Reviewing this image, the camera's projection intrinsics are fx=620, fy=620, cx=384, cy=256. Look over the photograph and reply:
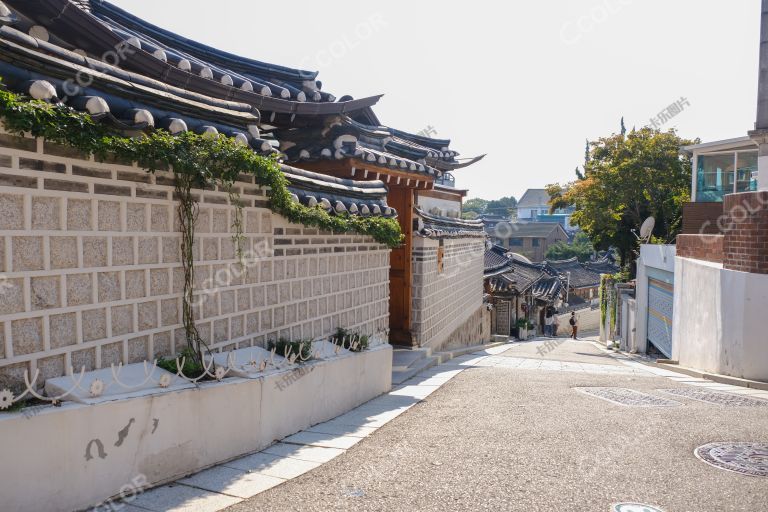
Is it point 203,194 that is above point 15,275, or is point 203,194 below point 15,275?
above

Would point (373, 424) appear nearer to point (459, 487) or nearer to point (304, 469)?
point (304, 469)

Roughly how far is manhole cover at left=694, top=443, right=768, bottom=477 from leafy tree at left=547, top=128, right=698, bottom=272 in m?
19.0

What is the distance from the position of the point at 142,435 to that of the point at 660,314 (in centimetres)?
1653

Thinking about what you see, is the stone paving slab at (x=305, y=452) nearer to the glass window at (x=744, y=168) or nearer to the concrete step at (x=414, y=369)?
the concrete step at (x=414, y=369)

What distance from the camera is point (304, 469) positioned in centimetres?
547

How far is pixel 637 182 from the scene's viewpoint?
2398 centimetres

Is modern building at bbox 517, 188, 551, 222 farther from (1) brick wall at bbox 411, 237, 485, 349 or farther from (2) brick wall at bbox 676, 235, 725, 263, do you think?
(2) brick wall at bbox 676, 235, 725, 263

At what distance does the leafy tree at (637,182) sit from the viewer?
78.3 feet

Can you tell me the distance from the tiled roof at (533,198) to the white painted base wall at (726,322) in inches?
3538

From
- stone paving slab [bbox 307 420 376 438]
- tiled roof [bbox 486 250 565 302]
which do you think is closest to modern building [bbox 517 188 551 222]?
tiled roof [bbox 486 250 565 302]

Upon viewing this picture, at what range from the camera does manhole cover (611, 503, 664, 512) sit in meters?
4.66

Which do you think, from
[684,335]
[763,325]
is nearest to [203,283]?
[763,325]

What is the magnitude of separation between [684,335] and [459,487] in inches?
423

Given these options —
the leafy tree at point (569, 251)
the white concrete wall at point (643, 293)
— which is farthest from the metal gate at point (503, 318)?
the leafy tree at point (569, 251)
